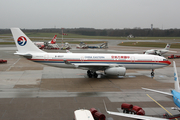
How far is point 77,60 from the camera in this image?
1085 inches

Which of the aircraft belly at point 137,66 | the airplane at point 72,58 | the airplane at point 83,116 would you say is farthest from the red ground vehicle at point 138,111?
the aircraft belly at point 137,66

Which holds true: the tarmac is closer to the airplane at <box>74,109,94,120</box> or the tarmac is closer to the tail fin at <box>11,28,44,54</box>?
the airplane at <box>74,109,94,120</box>

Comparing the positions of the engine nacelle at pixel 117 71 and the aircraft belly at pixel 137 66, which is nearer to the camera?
the engine nacelle at pixel 117 71

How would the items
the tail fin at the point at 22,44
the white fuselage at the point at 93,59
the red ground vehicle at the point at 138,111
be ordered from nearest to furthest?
the red ground vehicle at the point at 138,111 → the tail fin at the point at 22,44 → the white fuselage at the point at 93,59

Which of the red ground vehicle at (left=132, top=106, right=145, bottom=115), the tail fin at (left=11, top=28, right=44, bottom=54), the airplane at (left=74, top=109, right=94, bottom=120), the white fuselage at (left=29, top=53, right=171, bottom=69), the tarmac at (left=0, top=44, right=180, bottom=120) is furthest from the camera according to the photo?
the white fuselage at (left=29, top=53, right=171, bottom=69)

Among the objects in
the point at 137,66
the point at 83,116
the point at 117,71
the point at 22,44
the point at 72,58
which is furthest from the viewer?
the point at 137,66

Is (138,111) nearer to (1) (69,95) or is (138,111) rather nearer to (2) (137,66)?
(1) (69,95)

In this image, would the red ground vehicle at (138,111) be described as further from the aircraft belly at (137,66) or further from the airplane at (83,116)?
the aircraft belly at (137,66)

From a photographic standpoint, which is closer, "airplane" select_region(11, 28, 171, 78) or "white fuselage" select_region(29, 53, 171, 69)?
"airplane" select_region(11, 28, 171, 78)

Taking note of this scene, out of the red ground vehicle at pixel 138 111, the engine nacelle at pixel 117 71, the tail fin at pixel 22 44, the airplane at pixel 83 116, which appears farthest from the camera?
the tail fin at pixel 22 44

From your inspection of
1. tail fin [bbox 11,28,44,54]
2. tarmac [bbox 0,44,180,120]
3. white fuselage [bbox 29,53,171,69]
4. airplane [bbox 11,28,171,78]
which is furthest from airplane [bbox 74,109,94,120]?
tail fin [bbox 11,28,44,54]

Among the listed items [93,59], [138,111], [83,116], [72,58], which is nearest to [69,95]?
[138,111]

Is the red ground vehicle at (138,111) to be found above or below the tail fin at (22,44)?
below

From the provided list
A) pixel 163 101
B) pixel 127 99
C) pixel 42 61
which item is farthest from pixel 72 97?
pixel 42 61
